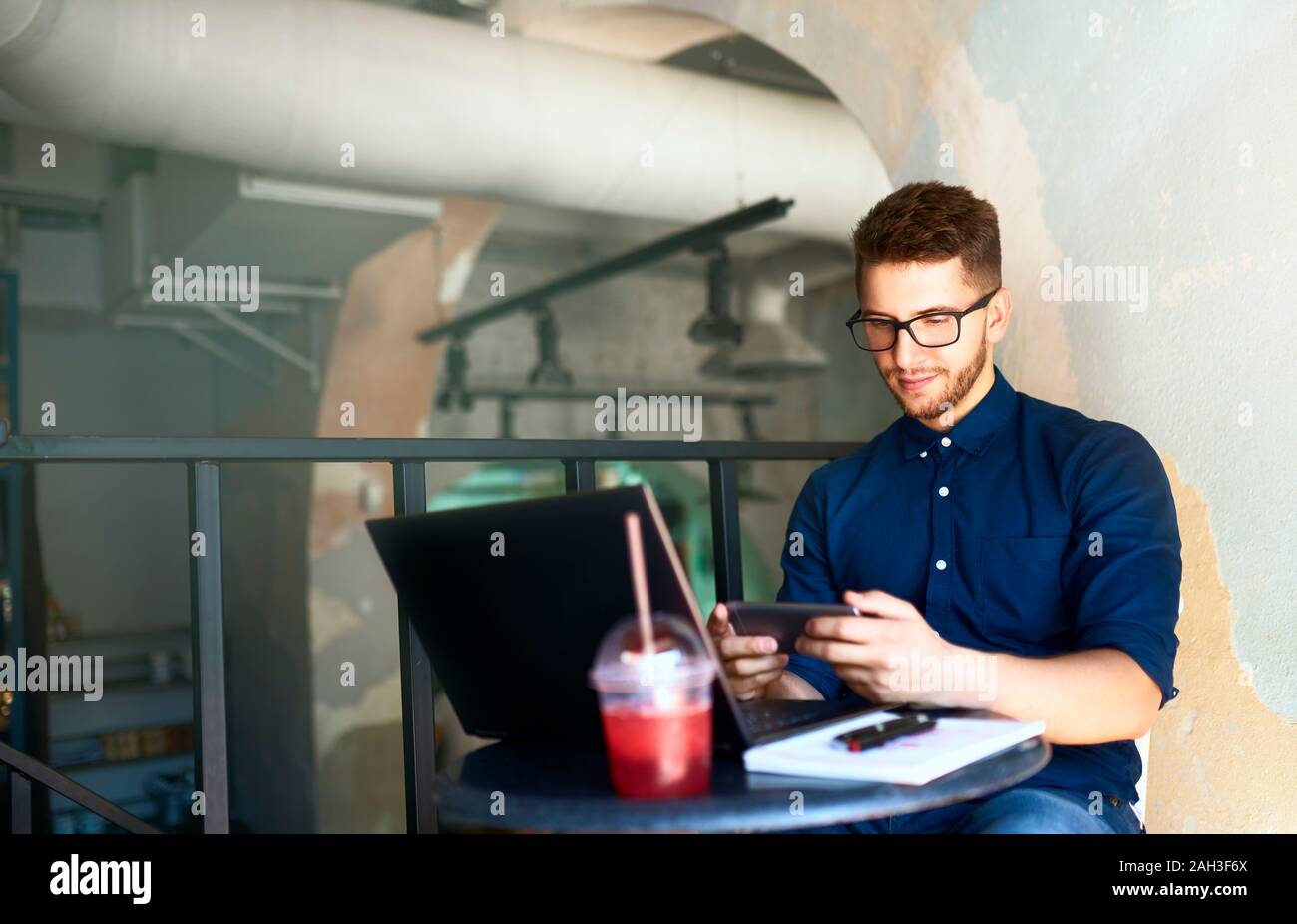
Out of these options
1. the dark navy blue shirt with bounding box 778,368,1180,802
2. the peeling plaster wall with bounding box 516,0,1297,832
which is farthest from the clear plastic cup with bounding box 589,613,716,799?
the peeling plaster wall with bounding box 516,0,1297,832

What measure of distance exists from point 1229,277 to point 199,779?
148cm

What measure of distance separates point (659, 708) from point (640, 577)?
11 cm

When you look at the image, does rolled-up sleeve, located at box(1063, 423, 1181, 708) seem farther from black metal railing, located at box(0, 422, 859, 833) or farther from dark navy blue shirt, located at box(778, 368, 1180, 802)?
black metal railing, located at box(0, 422, 859, 833)

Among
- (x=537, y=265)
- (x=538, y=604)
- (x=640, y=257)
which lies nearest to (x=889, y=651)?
(x=538, y=604)

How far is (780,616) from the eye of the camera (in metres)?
1.16

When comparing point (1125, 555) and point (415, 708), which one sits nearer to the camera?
point (1125, 555)

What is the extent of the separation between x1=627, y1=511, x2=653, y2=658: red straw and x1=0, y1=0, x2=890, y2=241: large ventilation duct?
7.42 feet

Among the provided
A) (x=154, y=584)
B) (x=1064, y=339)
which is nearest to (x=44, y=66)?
(x=1064, y=339)

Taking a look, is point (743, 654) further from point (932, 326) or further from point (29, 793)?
point (29, 793)

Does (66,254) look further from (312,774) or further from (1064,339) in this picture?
(1064,339)

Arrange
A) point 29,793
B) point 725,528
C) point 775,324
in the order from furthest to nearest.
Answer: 1. point 775,324
2. point 725,528
3. point 29,793

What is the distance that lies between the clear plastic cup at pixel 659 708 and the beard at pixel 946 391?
0.68 metres

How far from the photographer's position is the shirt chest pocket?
1.36m
